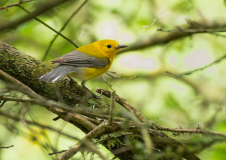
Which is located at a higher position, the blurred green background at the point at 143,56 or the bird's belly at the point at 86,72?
the blurred green background at the point at 143,56

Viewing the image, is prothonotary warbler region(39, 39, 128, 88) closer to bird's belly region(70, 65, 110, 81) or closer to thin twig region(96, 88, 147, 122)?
bird's belly region(70, 65, 110, 81)

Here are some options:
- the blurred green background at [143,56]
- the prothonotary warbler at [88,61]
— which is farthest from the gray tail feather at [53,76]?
the blurred green background at [143,56]

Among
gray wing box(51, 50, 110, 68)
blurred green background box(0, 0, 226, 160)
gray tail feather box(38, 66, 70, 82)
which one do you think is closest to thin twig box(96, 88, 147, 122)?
gray tail feather box(38, 66, 70, 82)

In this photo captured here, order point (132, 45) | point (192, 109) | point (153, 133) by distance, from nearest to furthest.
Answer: point (153, 133), point (132, 45), point (192, 109)

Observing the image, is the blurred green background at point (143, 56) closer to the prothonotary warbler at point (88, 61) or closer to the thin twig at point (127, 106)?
the prothonotary warbler at point (88, 61)

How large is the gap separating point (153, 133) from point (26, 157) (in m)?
4.78

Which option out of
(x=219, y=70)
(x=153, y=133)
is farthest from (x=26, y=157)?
(x=219, y=70)

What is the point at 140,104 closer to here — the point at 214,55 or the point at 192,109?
the point at 192,109

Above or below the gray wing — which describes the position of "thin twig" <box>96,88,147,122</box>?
below

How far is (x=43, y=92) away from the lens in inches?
142

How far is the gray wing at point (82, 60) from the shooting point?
4.56 m

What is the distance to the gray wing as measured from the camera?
4560 mm

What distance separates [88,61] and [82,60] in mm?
154

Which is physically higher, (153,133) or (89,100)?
(89,100)
